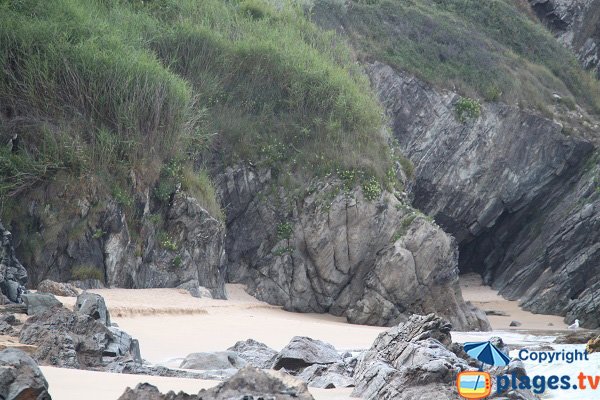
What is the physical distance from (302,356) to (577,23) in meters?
39.5

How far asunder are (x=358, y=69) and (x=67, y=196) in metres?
13.3

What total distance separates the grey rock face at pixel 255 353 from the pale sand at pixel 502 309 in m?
13.1

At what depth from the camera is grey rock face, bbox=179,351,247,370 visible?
412 inches

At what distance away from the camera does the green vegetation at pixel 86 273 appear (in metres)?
17.9

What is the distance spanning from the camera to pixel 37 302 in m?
12.1

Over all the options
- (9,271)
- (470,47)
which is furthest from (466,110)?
(9,271)

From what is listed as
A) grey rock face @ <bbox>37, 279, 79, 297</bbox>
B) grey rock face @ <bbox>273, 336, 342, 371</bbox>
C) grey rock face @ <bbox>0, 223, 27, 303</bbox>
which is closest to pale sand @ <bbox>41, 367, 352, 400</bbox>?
grey rock face @ <bbox>273, 336, 342, 371</bbox>

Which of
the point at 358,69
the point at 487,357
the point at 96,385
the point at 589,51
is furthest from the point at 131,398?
the point at 589,51

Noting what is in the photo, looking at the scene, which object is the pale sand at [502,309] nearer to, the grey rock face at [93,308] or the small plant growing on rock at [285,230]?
the small plant growing on rock at [285,230]

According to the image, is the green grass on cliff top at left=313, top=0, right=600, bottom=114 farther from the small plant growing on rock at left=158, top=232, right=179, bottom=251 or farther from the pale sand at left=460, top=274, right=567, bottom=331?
the small plant growing on rock at left=158, top=232, right=179, bottom=251

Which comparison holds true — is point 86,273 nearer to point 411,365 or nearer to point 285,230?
point 285,230

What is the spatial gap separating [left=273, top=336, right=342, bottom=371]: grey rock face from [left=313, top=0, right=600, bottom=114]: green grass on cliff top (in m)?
23.1

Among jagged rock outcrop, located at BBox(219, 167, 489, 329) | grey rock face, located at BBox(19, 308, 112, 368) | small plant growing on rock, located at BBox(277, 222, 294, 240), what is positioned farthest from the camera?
small plant growing on rock, located at BBox(277, 222, 294, 240)

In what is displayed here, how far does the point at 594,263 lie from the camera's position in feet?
97.3
